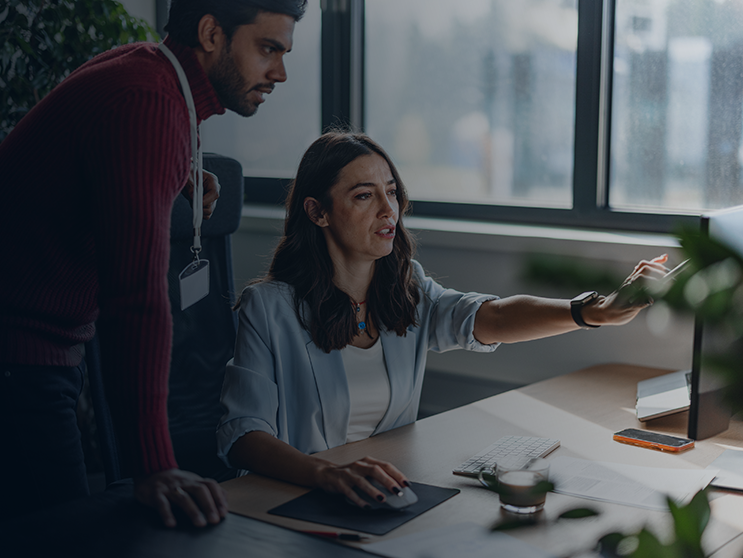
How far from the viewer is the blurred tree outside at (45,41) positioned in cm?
206

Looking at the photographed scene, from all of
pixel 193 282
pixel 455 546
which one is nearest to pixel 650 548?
pixel 455 546

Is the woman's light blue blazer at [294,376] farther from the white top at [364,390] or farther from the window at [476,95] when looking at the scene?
the window at [476,95]

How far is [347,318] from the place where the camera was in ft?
5.01

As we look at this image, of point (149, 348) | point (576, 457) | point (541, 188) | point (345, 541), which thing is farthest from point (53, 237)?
point (541, 188)

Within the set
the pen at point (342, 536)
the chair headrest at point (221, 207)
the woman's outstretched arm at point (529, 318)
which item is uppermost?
the chair headrest at point (221, 207)

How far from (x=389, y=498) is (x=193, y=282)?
0.49m

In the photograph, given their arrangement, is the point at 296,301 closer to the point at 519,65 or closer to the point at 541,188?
the point at 541,188

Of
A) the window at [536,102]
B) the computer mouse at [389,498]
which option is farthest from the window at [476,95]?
the computer mouse at [389,498]

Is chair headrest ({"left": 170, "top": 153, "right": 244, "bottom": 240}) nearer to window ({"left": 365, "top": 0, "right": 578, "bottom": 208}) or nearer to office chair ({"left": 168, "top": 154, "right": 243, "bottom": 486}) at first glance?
office chair ({"left": 168, "top": 154, "right": 243, "bottom": 486})

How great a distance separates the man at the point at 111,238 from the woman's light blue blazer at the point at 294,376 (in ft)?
1.01

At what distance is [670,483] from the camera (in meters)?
1.12

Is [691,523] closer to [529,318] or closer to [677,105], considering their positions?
[529,318]

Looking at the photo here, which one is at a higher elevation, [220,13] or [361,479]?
[220,13]

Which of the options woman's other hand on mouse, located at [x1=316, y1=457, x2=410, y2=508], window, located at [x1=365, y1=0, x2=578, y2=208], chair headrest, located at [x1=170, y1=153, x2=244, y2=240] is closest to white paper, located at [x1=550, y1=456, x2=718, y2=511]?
woman's other hand on mouse, located at [x1=316, y1=457, x2=410, y2=508]
